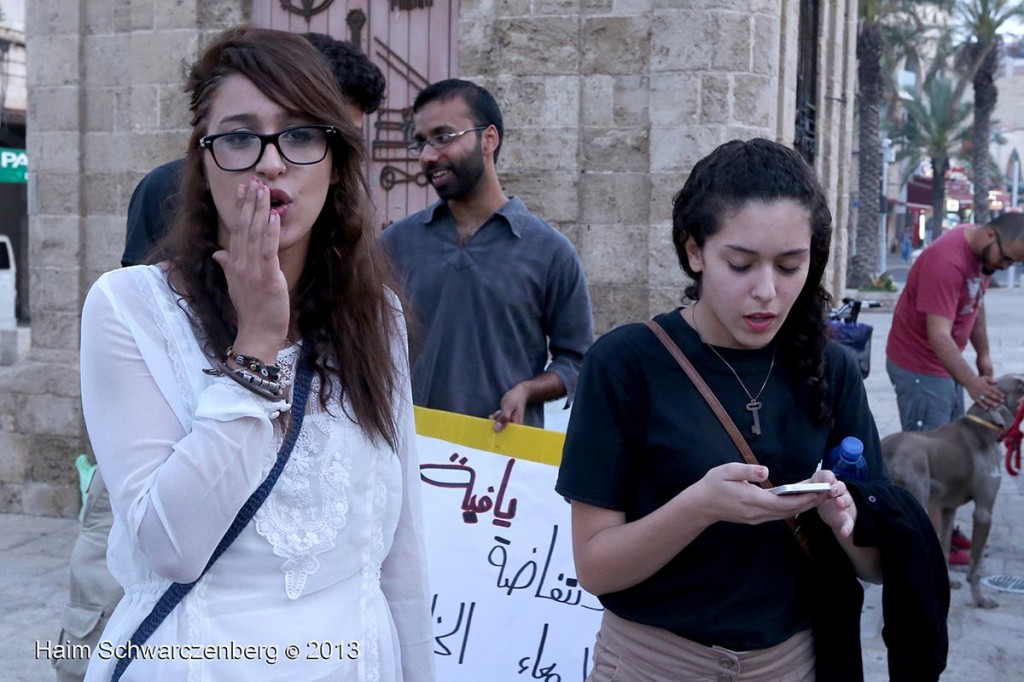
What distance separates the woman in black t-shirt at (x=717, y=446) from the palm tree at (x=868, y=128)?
26.6 meters

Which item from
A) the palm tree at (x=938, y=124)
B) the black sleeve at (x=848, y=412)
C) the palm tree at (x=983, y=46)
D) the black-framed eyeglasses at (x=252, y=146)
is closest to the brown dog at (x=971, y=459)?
the black sleeve at (x=848, y=412)

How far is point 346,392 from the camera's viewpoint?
1.89 metres

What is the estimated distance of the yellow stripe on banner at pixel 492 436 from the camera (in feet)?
12.5

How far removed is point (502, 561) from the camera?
3812 mm

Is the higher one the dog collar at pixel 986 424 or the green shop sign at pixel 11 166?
the green shop sign at pixel 11 166

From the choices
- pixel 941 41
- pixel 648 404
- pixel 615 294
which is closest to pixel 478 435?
pixel 648 404

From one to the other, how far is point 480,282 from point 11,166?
21.0 metres

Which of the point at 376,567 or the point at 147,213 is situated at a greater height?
the point at 147,213

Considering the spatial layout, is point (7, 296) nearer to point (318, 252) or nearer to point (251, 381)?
point (318, 252)

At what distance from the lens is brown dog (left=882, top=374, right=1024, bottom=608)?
6160 mm

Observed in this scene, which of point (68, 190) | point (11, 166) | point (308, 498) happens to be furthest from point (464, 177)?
point (11, 166)

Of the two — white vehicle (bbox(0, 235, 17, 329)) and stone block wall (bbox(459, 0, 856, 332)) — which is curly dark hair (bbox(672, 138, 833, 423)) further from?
white vehicle (bbox(0, 235, 17, 329))

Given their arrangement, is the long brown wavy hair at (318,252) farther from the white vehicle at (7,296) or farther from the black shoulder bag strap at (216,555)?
the white vehicle at (7,296)

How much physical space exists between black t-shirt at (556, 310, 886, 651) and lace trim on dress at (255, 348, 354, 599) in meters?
0.51
